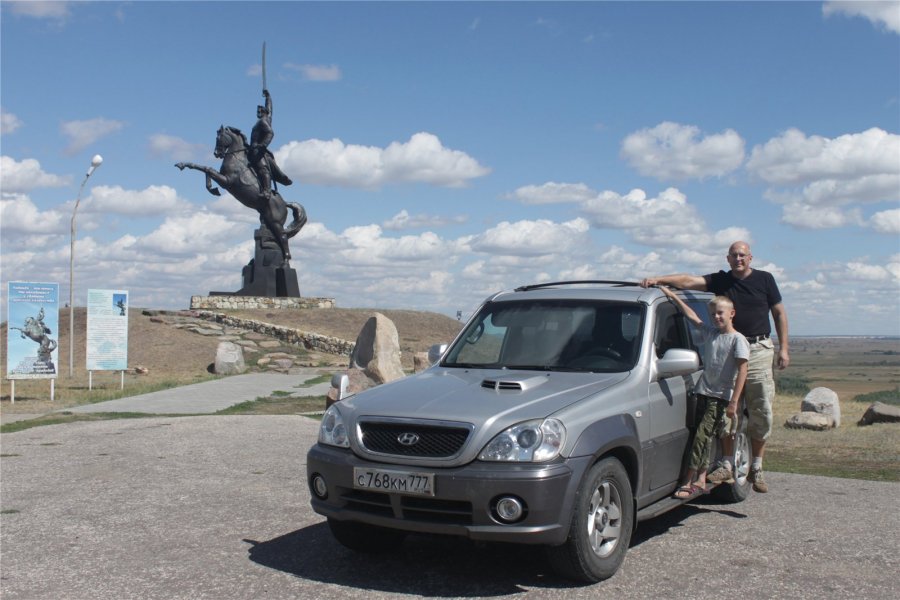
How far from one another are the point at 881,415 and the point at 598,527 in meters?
11.8

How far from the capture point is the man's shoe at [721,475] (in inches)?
262

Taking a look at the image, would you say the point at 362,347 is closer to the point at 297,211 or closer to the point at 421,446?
the point at 421,446

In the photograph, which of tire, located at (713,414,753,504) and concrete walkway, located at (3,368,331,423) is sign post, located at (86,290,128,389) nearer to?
concrete walkway, located at (3,368,331,423)

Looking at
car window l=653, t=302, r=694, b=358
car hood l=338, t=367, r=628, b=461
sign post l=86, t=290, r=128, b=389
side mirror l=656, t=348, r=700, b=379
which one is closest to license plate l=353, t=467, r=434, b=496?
car hood l=338, t=367, r=628, b=461

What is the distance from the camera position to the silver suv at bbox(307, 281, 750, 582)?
476cm

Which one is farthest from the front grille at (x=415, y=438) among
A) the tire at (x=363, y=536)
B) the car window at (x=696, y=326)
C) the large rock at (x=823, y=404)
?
the large rock at (x=823, y=404)

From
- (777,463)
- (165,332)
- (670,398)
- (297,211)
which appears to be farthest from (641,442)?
(297,211)

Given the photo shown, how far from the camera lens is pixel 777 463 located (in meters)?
10.4

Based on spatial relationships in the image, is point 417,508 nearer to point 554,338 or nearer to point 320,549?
point 320,549

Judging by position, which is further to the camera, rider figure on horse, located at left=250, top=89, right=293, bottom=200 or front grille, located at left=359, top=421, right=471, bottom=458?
rider figure on horse, located at left=250, top=89, right=293, bottom=200

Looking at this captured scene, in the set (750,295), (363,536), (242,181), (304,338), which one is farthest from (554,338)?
(242,181)

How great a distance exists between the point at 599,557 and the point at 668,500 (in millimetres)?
1266

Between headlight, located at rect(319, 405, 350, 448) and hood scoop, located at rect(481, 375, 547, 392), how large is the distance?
889mm

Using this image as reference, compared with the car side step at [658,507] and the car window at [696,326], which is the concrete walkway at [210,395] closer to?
the car window at [696,326]
